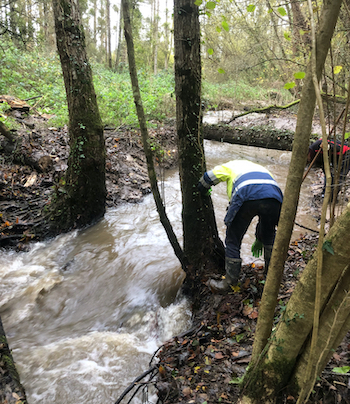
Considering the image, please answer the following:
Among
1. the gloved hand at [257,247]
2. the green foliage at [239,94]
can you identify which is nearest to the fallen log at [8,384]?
the gloved hand at [257,247]

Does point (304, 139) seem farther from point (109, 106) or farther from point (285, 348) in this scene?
point (109, 106)

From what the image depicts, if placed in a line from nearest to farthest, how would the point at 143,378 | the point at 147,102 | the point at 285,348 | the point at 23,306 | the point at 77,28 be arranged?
the point at 285,348 < the point at 143,378 < the point at 23,306 < the point at 77,28 < the point at 147,102

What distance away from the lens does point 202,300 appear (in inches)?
125

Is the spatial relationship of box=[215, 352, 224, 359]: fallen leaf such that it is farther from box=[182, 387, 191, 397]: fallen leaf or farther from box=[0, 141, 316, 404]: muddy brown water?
box=[0, 141, 316, 404]: muddy brown water

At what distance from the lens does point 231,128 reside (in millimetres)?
8797

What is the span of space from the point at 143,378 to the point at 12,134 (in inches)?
229

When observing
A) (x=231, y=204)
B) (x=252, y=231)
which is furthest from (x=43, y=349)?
(x=252, y=231)

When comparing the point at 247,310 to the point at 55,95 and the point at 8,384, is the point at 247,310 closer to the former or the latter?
the point at 8,384

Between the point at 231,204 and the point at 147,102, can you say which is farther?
the point at 147,102

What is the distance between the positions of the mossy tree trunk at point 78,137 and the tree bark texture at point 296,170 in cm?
A: 415

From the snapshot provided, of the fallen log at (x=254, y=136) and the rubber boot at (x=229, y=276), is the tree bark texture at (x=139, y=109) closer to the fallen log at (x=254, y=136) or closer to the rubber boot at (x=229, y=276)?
the rubber boot at (x=229, y=276)

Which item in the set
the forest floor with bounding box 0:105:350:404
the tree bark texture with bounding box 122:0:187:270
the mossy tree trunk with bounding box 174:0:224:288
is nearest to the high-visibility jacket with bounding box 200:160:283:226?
the mossy tree trunk with bounding box 174:0:224:288

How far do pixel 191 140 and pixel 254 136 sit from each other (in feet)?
20.2

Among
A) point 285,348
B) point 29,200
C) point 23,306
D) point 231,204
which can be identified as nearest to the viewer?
point 285,348
